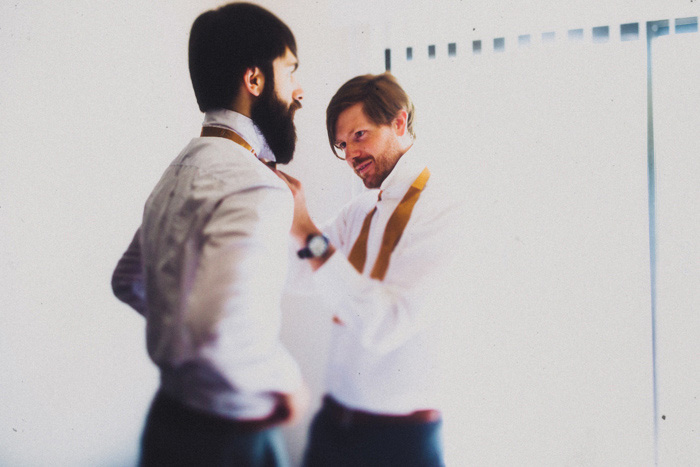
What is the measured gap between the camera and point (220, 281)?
26.1 inches

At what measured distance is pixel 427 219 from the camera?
3.28 ft

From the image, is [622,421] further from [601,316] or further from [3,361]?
[3,361]

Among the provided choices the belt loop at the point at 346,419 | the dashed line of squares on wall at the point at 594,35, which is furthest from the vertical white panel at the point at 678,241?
the belt loop at the point at 346,419

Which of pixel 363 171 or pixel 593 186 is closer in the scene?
pixel 363 171

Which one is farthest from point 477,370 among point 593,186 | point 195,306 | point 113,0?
point 113,0

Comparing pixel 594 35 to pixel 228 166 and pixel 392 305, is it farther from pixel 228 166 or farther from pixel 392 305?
pixel 228 166

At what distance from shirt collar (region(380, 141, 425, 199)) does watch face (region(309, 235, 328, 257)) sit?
278 mm

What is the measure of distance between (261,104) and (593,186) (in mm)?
1139

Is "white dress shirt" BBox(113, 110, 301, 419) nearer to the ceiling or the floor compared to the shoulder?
nearer to the floor

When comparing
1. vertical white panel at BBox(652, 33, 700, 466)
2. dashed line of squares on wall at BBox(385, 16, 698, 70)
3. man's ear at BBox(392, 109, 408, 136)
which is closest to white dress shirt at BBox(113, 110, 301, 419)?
man's ear at BBox(392, 109, 408, 136)

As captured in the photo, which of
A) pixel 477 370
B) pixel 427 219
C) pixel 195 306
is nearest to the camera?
pixel 195 306

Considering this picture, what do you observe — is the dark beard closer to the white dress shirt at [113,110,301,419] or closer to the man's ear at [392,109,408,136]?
the white dress shirt at [113,110,301,419]

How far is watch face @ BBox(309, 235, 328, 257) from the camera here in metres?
0.86

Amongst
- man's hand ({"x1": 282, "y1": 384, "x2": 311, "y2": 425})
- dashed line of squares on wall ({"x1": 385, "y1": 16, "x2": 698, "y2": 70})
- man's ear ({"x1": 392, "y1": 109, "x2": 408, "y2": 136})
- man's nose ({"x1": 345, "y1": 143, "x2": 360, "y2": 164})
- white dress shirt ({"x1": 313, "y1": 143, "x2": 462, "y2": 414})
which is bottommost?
man's hand ({"x1": 282, "y1": 384, "x2": 311, "y2": 425})
